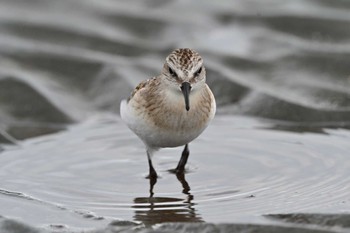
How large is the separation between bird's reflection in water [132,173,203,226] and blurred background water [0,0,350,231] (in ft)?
0.05

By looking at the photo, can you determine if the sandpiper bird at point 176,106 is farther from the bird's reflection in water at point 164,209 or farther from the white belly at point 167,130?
the bird's reflection in water at point 164,209

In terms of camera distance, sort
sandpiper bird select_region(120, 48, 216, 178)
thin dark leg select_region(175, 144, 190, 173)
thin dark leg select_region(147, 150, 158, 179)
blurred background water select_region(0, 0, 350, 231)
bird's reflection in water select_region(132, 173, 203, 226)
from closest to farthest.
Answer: bird's reflection in water select_region(132, 173, 203, 226) < blurred background water select_region(0, 0, 350, 231) < sandpiper bird select_region(120, 48, 216, 178) < thin dark leg select_region(147, 150, 158, 179) < thin dark leg select_region(175, 144, 190, 173)

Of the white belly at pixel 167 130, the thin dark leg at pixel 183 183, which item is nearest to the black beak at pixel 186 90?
the white belly at pixel 167 130

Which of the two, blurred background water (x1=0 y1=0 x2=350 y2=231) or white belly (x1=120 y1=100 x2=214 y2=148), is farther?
white belly (x1=120 y1=100 x2=214 y2=148)

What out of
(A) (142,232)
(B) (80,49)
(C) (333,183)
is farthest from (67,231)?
(B) (80,49)

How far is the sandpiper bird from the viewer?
710cm

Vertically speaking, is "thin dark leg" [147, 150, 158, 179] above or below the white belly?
below

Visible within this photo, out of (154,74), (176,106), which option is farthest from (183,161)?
(154,74)

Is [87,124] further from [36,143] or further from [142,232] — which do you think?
[142,232]

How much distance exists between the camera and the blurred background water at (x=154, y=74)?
269 inches

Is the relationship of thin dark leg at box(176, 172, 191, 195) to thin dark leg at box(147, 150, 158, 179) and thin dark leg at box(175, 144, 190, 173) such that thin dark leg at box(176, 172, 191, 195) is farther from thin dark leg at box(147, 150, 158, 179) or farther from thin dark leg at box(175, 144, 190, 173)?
thin dark leg at box(147, 150, 158, 179)

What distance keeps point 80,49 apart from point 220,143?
11.5 ft

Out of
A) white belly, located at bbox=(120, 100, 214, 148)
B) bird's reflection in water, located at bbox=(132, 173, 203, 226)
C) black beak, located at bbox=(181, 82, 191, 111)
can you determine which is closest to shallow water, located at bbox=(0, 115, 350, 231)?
bird's reflection in water, located at bbox=(132, 173, 203, 226)

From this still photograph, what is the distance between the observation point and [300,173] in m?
7.42
